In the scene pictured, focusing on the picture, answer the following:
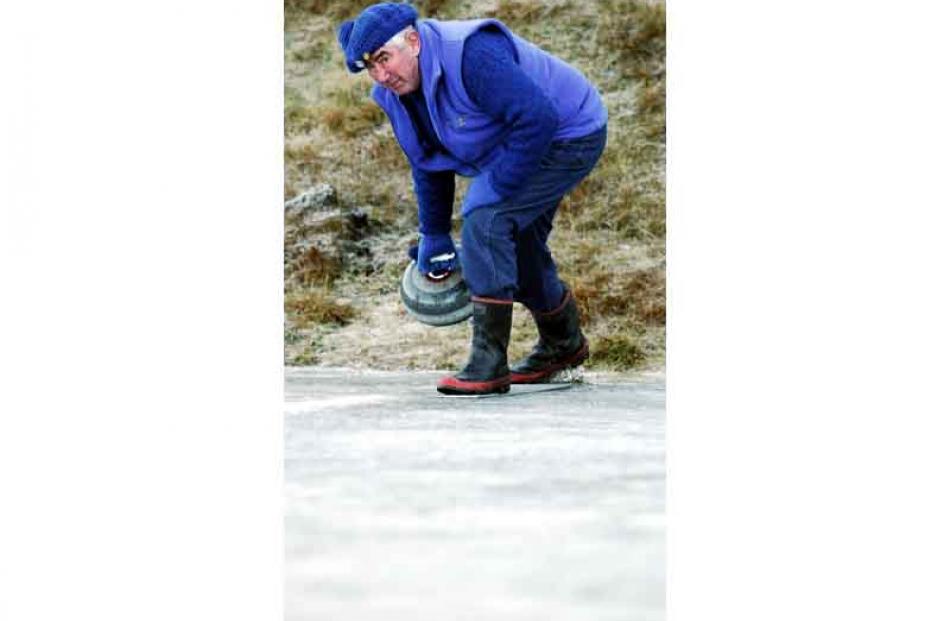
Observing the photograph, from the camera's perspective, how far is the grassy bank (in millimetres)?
5434

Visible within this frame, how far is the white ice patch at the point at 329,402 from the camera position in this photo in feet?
14.8

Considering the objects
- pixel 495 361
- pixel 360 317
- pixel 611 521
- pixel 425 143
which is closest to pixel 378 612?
pixel 611 521

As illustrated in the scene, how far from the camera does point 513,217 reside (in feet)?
14.9

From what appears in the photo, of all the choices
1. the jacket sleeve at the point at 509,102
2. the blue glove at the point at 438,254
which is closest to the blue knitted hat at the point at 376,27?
the jacket sleeve at the point at 509,102

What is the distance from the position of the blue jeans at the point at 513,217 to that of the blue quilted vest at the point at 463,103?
0.19 ft

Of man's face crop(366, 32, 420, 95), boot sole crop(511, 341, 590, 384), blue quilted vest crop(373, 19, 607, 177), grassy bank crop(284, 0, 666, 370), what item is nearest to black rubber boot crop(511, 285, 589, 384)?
boot sole crop(511, 341, 590, 384)

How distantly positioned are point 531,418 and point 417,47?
1.06m

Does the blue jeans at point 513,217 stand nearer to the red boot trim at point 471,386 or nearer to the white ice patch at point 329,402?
the red boot trim at point 471,386

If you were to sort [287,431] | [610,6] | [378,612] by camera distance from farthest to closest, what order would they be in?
[610,6]
[287,431]
[378,612]

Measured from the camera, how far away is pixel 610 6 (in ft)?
18.1

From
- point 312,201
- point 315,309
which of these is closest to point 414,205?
point 312,201

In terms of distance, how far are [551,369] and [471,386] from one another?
15.1 inches

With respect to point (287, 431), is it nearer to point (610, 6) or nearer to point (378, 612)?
point (378, 612)

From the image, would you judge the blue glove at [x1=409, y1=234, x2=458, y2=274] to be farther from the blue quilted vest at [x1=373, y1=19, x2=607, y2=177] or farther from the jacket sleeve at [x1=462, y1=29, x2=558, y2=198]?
the jacket sleeve at [x1=462, y1=29, x2=558, y2=198]
